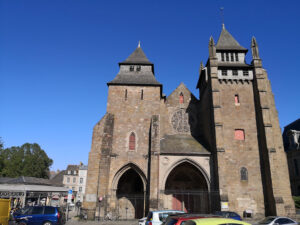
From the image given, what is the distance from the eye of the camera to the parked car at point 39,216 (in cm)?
1105

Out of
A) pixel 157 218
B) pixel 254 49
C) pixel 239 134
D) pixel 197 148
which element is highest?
pixel 254 49

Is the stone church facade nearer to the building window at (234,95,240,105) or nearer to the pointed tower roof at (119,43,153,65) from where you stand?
the building window at (234,95,240,105)

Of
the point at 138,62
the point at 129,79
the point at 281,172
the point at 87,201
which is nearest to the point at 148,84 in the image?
the point at 129,79

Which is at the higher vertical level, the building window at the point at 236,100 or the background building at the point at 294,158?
the building window at the point at 236,100

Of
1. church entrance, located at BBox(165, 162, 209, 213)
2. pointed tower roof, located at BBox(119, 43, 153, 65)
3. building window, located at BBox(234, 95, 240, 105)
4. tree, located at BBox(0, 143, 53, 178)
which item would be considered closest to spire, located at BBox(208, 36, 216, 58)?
building window, located at BBox(234, 95, 240, 105)

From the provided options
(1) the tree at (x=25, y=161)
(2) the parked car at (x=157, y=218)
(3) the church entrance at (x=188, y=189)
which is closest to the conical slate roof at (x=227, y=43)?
(3) the church entrance at (x=188, y=189)

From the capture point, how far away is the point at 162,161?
18.9m

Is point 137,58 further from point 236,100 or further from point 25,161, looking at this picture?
point 25,161

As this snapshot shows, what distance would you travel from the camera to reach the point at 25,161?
4416 cm

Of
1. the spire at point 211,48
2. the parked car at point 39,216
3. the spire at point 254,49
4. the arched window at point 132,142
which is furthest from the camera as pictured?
the spire at point 211,48

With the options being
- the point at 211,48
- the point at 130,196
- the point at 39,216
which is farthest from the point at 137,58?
the point at 39,216

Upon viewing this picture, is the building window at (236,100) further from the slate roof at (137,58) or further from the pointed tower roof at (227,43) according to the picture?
the slate roof at (137,58)

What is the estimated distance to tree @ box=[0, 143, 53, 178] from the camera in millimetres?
41866

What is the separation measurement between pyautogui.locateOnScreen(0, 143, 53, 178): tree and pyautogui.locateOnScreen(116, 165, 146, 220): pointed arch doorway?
102 feet
